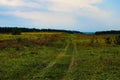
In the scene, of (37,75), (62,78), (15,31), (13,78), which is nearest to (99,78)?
(62,78)

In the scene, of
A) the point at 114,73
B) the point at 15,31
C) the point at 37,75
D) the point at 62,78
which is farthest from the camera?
the point at 15,31

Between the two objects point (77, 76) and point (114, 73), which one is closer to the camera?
point (77, 76)

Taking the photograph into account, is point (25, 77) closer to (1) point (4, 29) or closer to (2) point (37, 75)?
(2) point (37, 75)

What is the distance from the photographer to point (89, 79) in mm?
17969

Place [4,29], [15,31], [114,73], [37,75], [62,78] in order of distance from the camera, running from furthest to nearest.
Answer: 1. [4,29]
2. [15,31]
3. [114,73]
4. [37,75]
5. [62,78]

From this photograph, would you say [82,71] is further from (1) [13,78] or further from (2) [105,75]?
(1) [13,78]

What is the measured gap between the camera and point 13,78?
17922mm

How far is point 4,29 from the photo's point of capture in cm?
18750

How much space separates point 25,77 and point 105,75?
4.90m

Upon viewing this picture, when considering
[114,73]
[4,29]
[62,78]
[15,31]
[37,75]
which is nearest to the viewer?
[62,78]

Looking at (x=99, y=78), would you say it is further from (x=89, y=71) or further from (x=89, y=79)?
(x=89, y=71)

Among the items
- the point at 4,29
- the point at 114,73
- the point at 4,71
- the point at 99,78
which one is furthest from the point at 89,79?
the point at 4,29

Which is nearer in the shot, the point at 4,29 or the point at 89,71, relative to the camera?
the point at 89,71

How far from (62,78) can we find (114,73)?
4.51 meters
